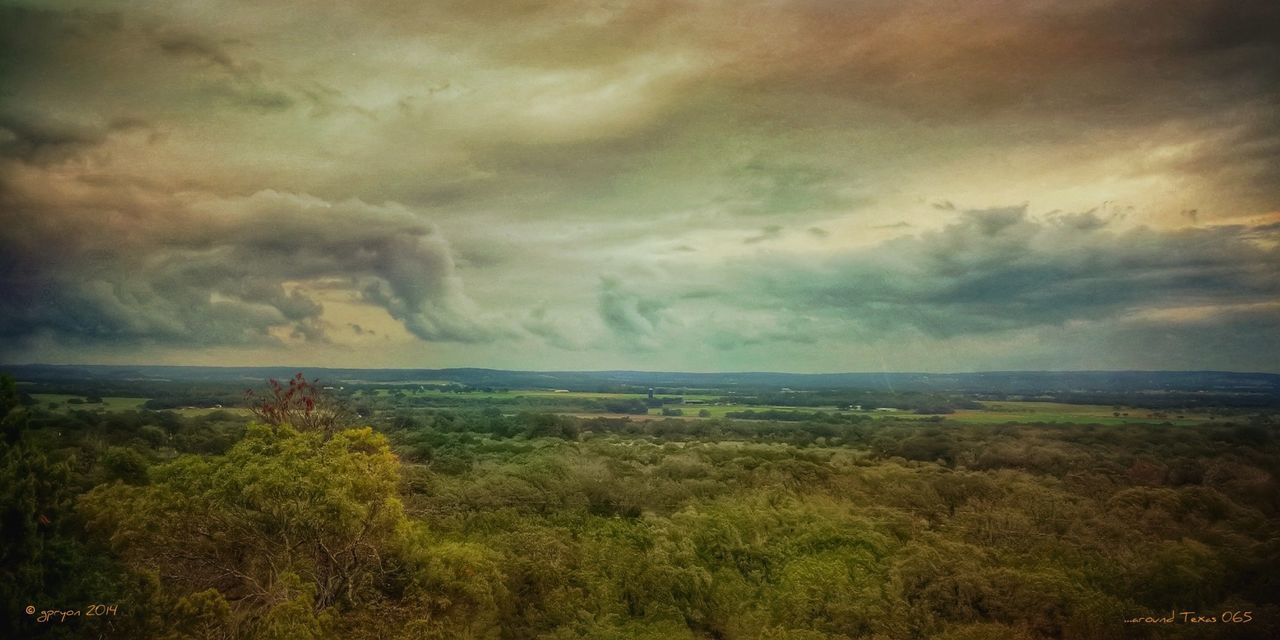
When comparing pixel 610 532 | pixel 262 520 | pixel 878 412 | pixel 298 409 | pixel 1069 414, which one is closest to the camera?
pixel 262 520

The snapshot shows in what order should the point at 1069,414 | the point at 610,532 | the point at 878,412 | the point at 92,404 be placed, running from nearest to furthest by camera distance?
the point at 610,532, the point at 92,404, the point at 1069,414, the point at 878,412

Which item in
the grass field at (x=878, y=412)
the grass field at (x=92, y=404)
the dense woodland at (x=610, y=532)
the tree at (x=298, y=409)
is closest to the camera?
the dense woodland at (x=610, y=532)

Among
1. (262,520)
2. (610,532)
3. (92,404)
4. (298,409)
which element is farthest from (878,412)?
(92,404)

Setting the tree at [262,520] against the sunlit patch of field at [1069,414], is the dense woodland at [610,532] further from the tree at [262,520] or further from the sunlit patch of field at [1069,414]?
the sunlit patch of field at [1069,414]

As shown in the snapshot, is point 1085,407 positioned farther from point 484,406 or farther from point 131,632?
point 131,632

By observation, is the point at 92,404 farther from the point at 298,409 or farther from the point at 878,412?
the point at 878,412

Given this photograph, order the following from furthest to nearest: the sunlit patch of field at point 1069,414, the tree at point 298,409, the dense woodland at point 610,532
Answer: the sunlit patch of field at point 1069,414 < the tree at point 298,409 < the dense woodland at point 610,532

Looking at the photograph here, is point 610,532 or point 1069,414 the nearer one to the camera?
point 610,532

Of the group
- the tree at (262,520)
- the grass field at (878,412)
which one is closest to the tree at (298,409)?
the tree at (262,520)

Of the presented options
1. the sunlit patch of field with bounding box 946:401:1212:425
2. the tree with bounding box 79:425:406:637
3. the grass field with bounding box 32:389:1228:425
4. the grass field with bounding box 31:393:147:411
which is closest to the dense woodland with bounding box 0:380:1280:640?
the tree with bounding box 79:425:406:637
